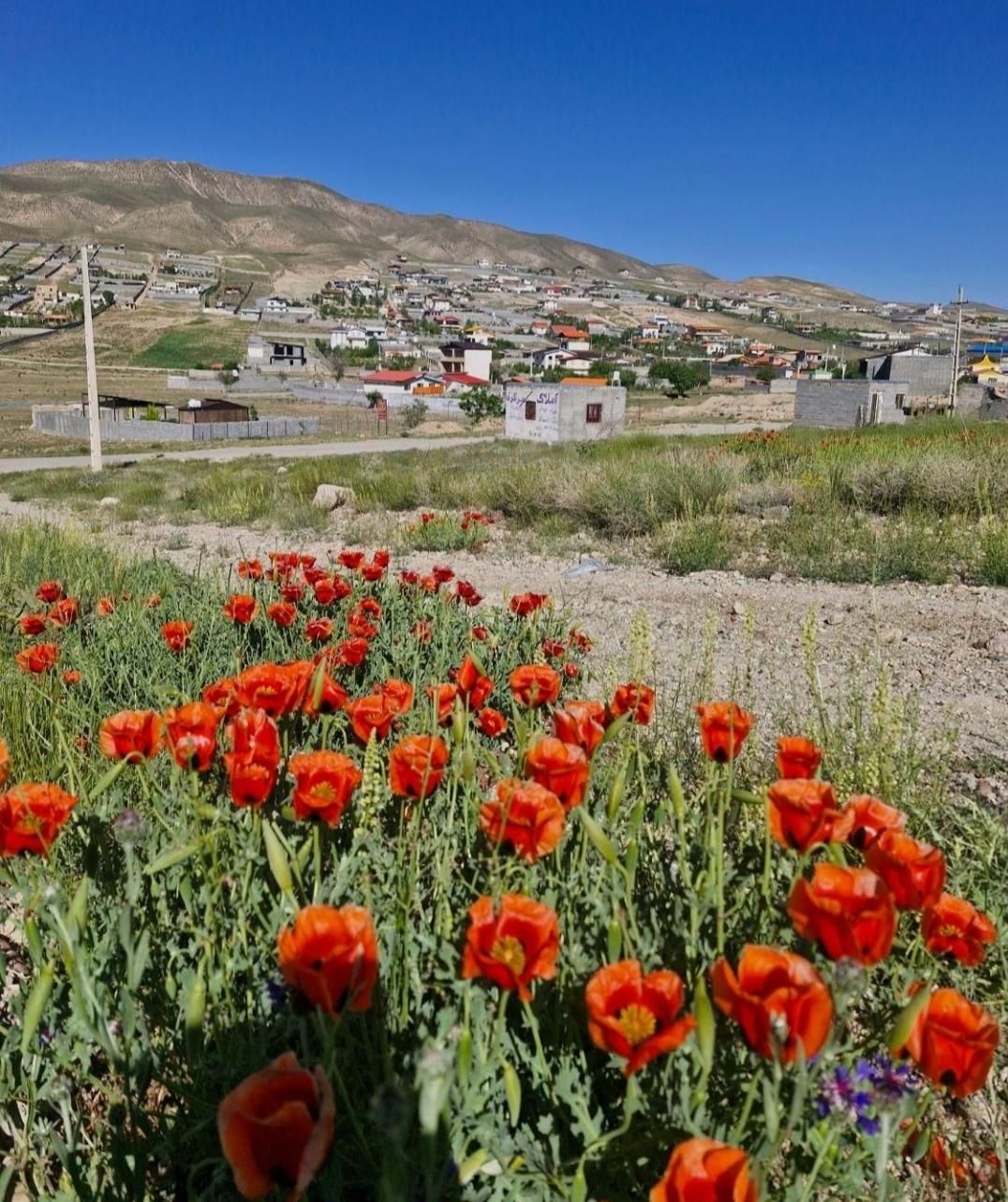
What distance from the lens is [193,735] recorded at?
1477 mm

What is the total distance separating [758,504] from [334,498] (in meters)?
5.06

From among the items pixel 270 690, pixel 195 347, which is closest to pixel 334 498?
pixel 270 690

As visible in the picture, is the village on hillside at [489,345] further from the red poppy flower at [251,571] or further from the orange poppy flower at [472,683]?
the orange poppy flower at [472,683]

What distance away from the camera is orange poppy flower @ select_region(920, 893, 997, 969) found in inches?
43.8

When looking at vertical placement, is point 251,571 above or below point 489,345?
below

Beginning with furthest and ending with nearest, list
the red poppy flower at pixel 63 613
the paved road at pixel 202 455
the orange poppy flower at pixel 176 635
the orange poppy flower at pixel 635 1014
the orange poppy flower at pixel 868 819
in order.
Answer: the paved road at pixel 202 455 → the red poppy flower at pixel 63 613 → the orange poppy flower at pixel 176 635 → the orange poppy flower at pixel 868 819 → the orange poppy flower at pixel 635 1014

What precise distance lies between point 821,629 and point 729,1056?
3695 millimetres

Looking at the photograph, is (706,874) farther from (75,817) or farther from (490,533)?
(490,533)

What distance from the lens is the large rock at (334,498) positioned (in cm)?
1035

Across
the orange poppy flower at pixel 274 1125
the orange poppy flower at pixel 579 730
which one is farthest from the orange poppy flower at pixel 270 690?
the orange poppy flower at pixel 274 1125

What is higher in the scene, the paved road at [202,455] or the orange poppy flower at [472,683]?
the paved road at [202,455]

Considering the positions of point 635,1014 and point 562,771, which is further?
point 562,771

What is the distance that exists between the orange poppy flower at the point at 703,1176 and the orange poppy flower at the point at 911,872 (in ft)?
1.36

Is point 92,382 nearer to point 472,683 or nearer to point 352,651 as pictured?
point 352,651
